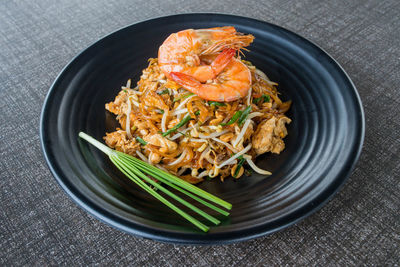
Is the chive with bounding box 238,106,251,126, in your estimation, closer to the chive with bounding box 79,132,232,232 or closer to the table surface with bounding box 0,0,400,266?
the chive with bounding box 79,132,232,232

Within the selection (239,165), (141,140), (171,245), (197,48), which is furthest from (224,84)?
(171,245)

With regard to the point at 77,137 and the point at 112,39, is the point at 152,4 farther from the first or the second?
the point at 77,137

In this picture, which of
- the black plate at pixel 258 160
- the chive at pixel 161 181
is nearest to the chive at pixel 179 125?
the chive at pixel 161 181

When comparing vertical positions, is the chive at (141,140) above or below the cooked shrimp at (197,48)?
below

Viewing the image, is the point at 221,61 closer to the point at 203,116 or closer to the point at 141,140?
the point at 203,116

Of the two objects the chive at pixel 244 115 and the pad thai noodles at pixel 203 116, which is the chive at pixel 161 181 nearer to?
the pad thai noodles at pixel 203 116

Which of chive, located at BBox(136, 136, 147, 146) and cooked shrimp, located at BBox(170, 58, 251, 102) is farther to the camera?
chive, located at BBox(136, 136, 147, 146)

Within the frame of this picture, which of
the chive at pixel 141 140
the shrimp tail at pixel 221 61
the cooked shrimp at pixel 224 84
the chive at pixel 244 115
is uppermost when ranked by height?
the shrimp tail at pixel 221 61

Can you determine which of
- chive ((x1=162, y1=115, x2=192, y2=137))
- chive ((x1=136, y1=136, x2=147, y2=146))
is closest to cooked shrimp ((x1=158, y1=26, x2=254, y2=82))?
chive ((x1=162, y1=115, x2=192, y2=137))
